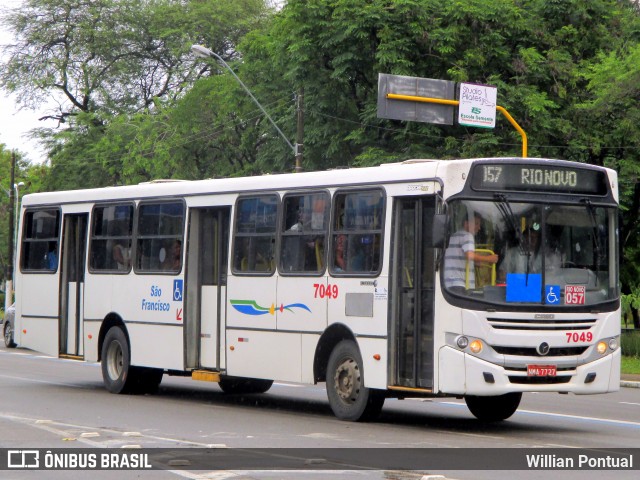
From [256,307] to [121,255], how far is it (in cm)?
393

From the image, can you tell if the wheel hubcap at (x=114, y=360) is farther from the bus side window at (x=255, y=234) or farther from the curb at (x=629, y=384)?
the curb at (x=629, y=384)

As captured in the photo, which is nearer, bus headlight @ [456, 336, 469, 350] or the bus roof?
bus headlight @ [456, 336, 469, 350]

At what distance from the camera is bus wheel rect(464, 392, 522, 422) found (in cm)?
1534

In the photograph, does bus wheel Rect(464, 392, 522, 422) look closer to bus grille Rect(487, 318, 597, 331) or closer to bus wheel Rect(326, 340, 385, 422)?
bus wheel Rect(326, 340, 385, 422)

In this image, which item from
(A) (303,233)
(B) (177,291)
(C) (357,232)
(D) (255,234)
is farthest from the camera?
(B) (177,291)

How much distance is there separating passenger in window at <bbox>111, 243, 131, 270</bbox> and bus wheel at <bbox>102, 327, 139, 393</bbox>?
3.33 feet

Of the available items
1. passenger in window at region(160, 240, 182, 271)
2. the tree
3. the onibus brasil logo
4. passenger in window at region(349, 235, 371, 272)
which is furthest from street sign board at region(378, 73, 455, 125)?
the tree

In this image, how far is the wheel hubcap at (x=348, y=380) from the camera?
14867mm

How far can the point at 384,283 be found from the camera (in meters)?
14.5

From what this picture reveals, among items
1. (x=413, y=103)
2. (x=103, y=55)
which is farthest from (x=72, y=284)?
(x=103, y=55)

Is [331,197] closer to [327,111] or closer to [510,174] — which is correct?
[510,174]

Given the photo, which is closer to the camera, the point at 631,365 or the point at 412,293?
the point at 412,293

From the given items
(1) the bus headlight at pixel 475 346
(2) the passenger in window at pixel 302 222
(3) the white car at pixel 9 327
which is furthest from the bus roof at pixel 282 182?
(3) the white car at pixel 9 327

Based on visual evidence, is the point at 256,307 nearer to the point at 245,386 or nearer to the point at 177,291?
the point at 177,291
